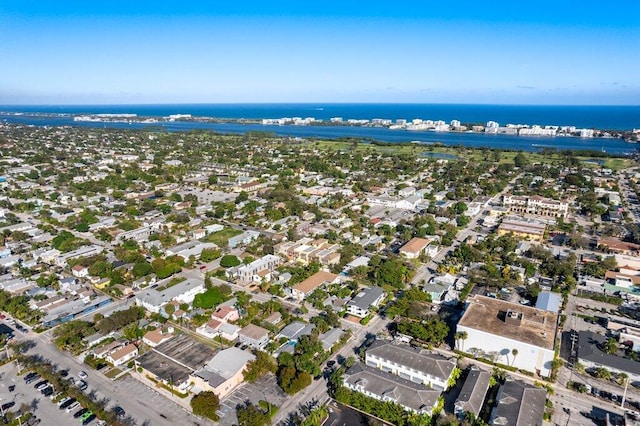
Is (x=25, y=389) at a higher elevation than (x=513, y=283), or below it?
below

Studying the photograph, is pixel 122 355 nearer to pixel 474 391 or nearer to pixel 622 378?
pixel 474 391

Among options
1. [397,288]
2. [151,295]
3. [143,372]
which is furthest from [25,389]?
[397,288]

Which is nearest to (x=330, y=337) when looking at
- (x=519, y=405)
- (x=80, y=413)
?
(x=519, y=405)

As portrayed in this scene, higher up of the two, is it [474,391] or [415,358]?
[415,358]

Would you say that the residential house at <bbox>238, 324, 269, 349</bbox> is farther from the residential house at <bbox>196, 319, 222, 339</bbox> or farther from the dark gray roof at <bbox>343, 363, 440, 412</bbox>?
the dark gray roof at <bbox>343, 363, 440, 412</bbox>

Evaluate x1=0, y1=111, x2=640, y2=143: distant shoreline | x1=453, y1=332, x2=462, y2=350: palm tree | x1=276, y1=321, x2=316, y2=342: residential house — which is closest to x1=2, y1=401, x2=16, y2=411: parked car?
x1=276, y1=321, x2=316, y2=342: residential house

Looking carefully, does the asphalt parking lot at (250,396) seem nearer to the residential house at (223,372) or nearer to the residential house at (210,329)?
the residential house at (223,372)

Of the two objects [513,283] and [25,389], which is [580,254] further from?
[25,389]
